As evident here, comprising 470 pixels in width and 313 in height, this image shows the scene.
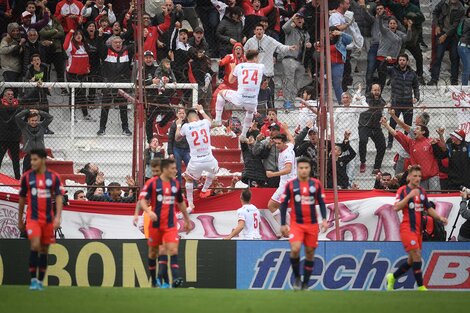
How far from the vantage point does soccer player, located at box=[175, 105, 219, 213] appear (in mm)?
22453

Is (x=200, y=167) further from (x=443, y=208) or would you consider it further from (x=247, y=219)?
(x=443, y=208)

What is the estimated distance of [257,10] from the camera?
90.7 ft

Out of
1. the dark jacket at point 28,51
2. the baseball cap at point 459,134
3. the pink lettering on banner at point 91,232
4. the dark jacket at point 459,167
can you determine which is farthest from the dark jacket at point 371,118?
the dark jacket at point 28,51

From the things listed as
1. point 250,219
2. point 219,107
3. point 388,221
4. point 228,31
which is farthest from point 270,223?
point 228,31

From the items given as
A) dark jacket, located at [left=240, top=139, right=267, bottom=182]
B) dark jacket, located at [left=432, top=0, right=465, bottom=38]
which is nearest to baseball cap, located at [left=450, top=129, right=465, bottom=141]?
dark jacket, located at [left=240, top=139, right=267, bottom=182]

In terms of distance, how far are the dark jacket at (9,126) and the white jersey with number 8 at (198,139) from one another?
10.4 feet

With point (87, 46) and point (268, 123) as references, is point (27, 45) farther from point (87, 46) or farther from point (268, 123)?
point (268, 123)

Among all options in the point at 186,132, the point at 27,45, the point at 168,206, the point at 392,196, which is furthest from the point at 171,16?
the point at 168,206

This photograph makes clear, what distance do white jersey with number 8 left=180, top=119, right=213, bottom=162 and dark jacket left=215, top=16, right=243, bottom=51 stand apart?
186 inches

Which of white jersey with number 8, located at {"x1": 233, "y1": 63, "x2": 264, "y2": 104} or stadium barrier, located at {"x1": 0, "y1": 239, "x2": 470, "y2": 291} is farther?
white jersey with number 8, located at {"x1": 233, "y1": 63, "x2": 264, "y2": 104}

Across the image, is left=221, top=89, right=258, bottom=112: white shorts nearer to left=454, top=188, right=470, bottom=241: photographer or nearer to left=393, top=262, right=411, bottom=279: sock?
left=454, top=188, right=470, bottom=241: photographer

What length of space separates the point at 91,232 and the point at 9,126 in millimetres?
2637

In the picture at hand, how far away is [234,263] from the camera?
832 inches

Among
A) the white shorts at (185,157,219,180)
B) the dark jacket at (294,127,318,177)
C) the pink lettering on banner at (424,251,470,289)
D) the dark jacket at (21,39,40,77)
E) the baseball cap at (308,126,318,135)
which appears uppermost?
the dark jacket at (21,39,40,77)
